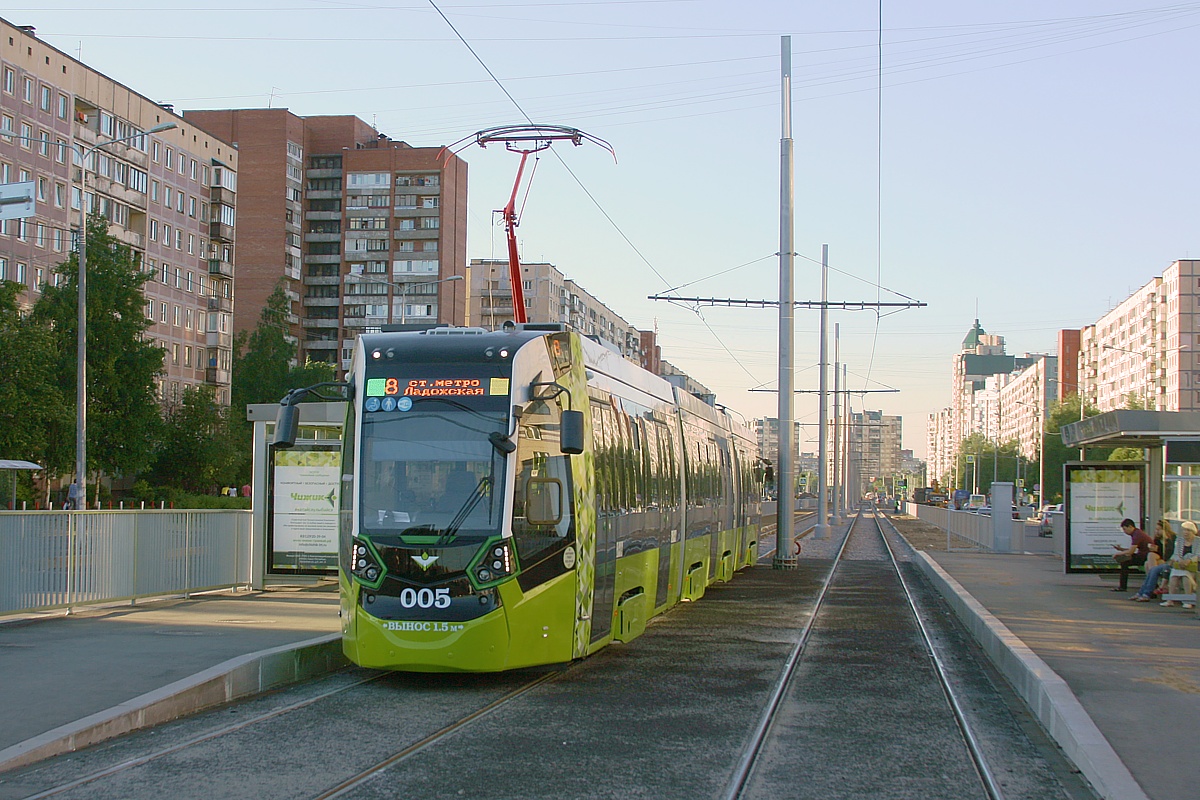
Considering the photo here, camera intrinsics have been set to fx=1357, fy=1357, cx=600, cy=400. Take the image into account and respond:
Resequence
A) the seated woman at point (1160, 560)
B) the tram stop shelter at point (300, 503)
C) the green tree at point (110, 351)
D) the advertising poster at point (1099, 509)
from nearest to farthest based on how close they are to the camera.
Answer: the tram stop shelter at point (300, 503) → the seated woman at point (1160, 560) → the advertising poster at point (1099, 509) → the green tree at point (110, 351)

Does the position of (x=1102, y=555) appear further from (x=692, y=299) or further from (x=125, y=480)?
(x=125, y=480)

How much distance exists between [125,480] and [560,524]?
60471mm

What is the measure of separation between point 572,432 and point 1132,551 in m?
13.9

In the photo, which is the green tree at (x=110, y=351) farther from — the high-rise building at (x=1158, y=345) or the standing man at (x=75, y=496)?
the high-rise building at (x=1158, y=345)

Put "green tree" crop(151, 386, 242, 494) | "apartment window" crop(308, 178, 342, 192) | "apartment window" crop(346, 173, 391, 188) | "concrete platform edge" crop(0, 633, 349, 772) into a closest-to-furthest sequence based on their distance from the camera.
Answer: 1. "concrete platform edge" crop(0, 633, 349, 772)
2. "green tree" crop(151, 386, 242, 494)
3. "apartment window" crop(346, 173, 391, 188)
4. "apartment window" crop(308, 178, 342, 192)

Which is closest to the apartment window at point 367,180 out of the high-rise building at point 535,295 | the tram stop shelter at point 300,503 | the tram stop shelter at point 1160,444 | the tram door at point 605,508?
the high-rise building at point 535,295

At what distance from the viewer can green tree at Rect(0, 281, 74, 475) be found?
4388 centimetres

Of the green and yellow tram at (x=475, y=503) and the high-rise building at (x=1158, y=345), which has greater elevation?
the high-rise building at (x=1158, y=345)

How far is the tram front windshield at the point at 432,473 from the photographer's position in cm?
1102

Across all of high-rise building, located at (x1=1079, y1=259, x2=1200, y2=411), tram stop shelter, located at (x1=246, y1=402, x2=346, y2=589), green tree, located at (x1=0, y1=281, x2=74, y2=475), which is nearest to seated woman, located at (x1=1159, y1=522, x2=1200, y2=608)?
tram stop shelter, located at (x1=246, y1=402, x2=346, y2=589)

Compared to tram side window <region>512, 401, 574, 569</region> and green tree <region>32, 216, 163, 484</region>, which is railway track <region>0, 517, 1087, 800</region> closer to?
tram side window <region>512, 401, 574, 569</region>

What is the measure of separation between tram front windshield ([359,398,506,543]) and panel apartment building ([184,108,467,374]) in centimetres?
8931

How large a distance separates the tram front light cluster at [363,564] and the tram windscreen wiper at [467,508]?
579 mm

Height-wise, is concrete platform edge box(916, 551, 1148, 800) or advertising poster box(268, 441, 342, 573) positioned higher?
advertising poster box(268, 441, 342, 573)
